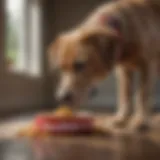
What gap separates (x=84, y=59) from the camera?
154 cm

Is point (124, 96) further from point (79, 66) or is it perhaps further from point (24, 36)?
point (24, 36)

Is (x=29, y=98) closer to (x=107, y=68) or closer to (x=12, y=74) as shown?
(x=12, y=74)

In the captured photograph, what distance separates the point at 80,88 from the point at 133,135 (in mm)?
283

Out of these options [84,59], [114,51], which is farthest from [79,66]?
[114,51]

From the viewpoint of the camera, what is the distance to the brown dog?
154 centimetres

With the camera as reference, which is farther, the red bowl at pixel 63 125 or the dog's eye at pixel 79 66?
the dog's eye at pixel 79 66

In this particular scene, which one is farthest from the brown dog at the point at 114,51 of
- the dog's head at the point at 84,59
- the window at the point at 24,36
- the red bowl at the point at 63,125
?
the window at the point at 24,36

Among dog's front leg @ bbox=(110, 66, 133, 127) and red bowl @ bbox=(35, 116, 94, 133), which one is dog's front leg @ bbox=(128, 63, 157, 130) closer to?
dog's front leg @ bbox=(110, 66, 133, 127)

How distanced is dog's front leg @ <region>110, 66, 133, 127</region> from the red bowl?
22 centimetres

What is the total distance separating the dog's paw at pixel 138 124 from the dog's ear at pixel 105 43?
0.25 m

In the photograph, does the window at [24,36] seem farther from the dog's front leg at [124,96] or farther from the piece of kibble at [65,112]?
the piece of kibble at [65,112]

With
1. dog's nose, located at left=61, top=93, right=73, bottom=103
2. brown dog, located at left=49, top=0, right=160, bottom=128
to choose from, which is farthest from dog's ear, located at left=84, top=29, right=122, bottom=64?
dog's nose, located at left=61, top=93, right=73, bottom=103

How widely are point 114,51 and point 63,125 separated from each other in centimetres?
32

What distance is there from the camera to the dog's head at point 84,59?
1.53 meters
